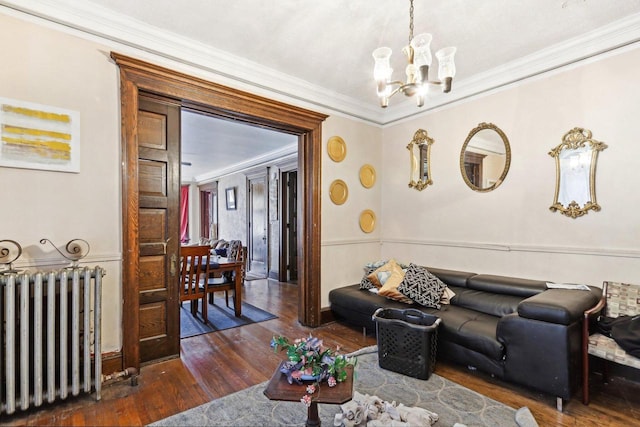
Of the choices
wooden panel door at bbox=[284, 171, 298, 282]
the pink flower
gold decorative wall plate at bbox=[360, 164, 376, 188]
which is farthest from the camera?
wooden panel door at bbox=[284, 171, 298, 282]

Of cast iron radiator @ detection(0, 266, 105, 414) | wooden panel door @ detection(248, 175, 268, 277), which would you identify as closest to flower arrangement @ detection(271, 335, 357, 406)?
cast iron radiator @ detection(0, 266, 105, 414)

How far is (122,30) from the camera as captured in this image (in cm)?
238

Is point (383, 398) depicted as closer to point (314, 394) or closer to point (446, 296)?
point (314, 394)

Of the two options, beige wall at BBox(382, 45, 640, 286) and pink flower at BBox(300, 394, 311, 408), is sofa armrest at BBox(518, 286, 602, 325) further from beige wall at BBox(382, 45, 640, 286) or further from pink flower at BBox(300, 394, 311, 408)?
pink flower at BBox(300, 394, 311, 408)

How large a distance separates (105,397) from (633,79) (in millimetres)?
4583

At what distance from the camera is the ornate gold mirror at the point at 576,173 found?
2.60m

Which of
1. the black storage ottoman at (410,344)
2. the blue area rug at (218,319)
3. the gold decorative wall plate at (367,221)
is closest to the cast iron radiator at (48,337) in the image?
the blue area rug at (218,319)

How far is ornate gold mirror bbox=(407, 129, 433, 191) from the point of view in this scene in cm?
383

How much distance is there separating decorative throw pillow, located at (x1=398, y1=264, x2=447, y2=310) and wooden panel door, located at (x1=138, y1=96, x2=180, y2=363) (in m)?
2.20

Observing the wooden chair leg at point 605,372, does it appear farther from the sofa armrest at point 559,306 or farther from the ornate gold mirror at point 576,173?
the ornate gold mirror at point 576,173

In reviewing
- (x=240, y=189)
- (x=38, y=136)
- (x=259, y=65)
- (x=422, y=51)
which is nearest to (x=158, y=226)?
(x=38, y=136)

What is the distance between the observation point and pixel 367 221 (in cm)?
417

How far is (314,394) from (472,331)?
4.88 feet

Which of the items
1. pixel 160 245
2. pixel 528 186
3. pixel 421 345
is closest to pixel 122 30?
pixel 160 245
